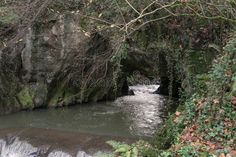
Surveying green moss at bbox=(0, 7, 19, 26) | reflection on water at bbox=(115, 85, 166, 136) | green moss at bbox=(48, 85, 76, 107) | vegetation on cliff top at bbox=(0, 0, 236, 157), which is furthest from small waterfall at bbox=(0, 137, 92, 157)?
green moss at bbox=(48, 85, 76, 107)

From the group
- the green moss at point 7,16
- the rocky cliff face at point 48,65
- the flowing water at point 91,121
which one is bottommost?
the flowing water at point 91,121

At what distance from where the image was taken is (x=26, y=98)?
42.7 feet

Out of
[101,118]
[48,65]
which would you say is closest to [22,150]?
[101,118]

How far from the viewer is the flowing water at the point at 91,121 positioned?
9164 mm

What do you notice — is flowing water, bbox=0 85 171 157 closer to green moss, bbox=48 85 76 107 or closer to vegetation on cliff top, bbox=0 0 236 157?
green moss, bbox=48 85 76 107

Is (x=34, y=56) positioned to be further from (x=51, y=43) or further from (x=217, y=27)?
(x=217, y=27)

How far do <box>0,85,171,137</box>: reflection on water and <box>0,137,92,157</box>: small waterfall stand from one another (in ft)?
5.77

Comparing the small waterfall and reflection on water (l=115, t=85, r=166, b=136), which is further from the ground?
reflection on water (l=115, t=85, r=166, b=136)

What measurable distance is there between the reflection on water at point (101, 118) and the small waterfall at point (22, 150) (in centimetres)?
176

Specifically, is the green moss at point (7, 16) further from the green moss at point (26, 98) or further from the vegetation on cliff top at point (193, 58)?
the green moss at point (26, 98)

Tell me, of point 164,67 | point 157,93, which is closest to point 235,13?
point 164,67

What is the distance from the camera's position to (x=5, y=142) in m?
9.35

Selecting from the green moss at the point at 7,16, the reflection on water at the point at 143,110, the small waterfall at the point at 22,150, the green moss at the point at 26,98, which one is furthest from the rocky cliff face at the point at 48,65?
the small waterfall at the point at 22,150

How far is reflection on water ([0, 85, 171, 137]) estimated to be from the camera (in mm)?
10703
